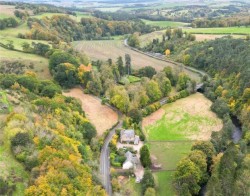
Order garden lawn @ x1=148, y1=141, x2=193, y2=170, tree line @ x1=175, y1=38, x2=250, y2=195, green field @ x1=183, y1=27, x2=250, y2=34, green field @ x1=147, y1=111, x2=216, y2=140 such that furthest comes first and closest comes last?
green field @ x1=183, y1=27, x2=250, y2=34, green field @ x1=147, y1=111, x2=216, y2=140, garden lawn @ x1=148, y1=141, x2=193, y2=170, tree line @ x1=175, y1=38, x2=250, y2=195

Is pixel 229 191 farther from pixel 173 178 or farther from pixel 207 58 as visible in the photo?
pixel 207 58

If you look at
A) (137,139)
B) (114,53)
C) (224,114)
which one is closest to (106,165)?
(137,139)

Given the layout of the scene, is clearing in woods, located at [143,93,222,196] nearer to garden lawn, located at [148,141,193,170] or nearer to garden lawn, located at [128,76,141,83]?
garden lawn, located at [148,141,193,170]

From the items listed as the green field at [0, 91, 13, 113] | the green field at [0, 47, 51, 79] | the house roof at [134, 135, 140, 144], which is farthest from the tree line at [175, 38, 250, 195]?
the green field at [0, 47, 51, 79]

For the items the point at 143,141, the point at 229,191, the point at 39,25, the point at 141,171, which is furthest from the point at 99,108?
the point at 39,25

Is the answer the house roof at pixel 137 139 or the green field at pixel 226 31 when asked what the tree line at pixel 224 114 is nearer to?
the house roof at pixel 137 139

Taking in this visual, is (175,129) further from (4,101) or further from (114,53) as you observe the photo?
(114,53)

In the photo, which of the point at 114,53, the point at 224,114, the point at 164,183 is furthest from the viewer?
the point at 114,53
